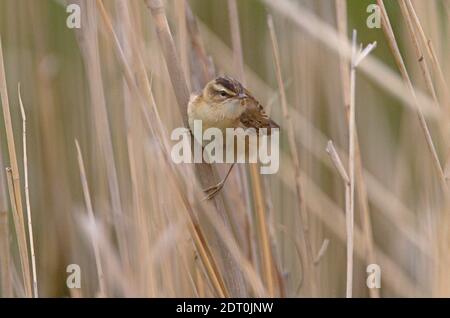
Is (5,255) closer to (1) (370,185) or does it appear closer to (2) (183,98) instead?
(2) (183,98)

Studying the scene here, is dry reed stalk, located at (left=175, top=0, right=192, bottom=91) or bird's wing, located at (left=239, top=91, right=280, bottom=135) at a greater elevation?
dry reed stalk, located at (left=175, top=0, right=192, bottom=91)

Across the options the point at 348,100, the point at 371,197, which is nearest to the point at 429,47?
the point at 348,100

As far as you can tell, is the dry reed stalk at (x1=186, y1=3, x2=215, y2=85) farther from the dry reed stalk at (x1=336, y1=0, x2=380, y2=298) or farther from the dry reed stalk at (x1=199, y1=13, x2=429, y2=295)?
the dry reed stalk at (x1=199, y1=13, x2=429, y2=295)

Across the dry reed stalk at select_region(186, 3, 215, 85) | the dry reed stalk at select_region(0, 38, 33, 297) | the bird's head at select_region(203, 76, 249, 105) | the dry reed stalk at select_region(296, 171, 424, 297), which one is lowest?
the dry reed stalk at select_region(296, 171, 424, 297)

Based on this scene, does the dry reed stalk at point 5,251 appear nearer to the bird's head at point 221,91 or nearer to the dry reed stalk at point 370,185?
the bird's head at point 221,91

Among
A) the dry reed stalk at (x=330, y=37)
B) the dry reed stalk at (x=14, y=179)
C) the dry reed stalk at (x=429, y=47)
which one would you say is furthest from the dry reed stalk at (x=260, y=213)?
the dry reed stalk at (x=14, y=179)

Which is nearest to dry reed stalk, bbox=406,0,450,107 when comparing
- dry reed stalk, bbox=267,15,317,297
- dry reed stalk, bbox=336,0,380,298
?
dry reed stalk, bbox=336,0,380,298
